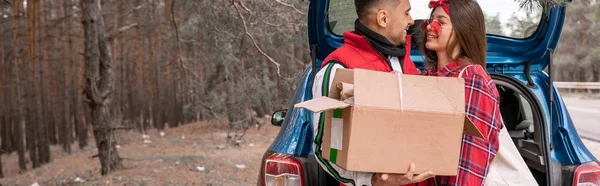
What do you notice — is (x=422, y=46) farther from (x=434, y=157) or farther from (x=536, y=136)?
(x=536, y=136)

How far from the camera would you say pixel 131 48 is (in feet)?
72.9

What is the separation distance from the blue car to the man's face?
766mm

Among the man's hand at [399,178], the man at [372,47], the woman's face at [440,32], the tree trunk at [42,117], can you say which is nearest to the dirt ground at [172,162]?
the tree trunk at [42,117]

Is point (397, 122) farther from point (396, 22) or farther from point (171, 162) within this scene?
point (171, 162)

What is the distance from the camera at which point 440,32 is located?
7.74 ft

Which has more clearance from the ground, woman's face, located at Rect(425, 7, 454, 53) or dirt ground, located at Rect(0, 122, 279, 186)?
woman's face, located at Rect(425, 7, 454, 53)

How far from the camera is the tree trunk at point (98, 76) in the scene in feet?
28.4

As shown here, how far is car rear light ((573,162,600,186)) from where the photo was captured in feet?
9.62

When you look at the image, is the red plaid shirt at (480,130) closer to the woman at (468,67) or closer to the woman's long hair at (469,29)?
the woman at (468,67)

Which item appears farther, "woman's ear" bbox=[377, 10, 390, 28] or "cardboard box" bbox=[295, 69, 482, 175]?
"woman's ear" bbox=[377, 10, 390, 28]

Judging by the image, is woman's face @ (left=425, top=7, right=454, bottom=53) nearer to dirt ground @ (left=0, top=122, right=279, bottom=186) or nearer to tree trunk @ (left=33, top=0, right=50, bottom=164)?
dirt ground @ (left=0, top=122, right=279, bottom=186)

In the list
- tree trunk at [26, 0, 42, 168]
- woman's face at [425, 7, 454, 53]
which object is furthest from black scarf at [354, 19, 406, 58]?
tree trunk at [26, 0, 42, 168]

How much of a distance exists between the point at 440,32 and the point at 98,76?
7146mm

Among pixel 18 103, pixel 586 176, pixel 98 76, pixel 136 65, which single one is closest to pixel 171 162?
pixel 98 76
